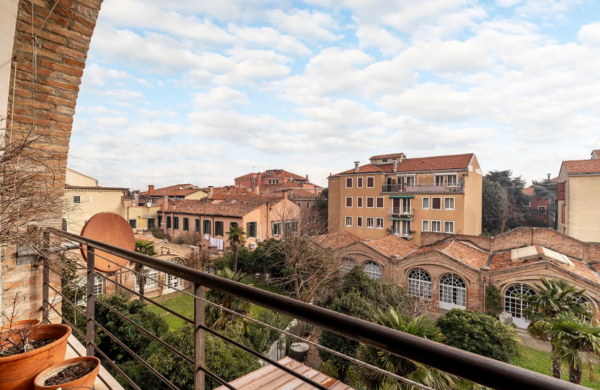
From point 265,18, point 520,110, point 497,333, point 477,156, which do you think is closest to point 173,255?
point 265,18

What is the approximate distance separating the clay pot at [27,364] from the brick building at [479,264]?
1755 cm

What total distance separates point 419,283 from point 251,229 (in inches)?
518

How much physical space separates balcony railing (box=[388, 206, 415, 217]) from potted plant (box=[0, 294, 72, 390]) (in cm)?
2624

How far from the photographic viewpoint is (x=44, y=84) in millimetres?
3018

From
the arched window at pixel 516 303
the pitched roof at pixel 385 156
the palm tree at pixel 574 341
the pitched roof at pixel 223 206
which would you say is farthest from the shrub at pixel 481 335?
the pitched roof at pixel 385 156

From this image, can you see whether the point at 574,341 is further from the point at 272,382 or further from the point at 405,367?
the point at 272,382

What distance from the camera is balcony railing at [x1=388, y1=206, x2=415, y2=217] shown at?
26.1 meters

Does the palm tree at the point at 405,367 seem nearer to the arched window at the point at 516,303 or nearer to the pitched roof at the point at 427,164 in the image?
the arched window at the point at 516,303

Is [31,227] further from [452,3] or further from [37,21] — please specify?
[452,3]

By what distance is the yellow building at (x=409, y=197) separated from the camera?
80.9 ft

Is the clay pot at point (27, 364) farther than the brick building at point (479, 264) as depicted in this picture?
No

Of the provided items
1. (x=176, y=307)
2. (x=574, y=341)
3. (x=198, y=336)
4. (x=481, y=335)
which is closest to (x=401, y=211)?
(x=481, y=335)

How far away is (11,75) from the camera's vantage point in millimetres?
2779

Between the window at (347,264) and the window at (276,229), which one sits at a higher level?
the window at (276,229)
